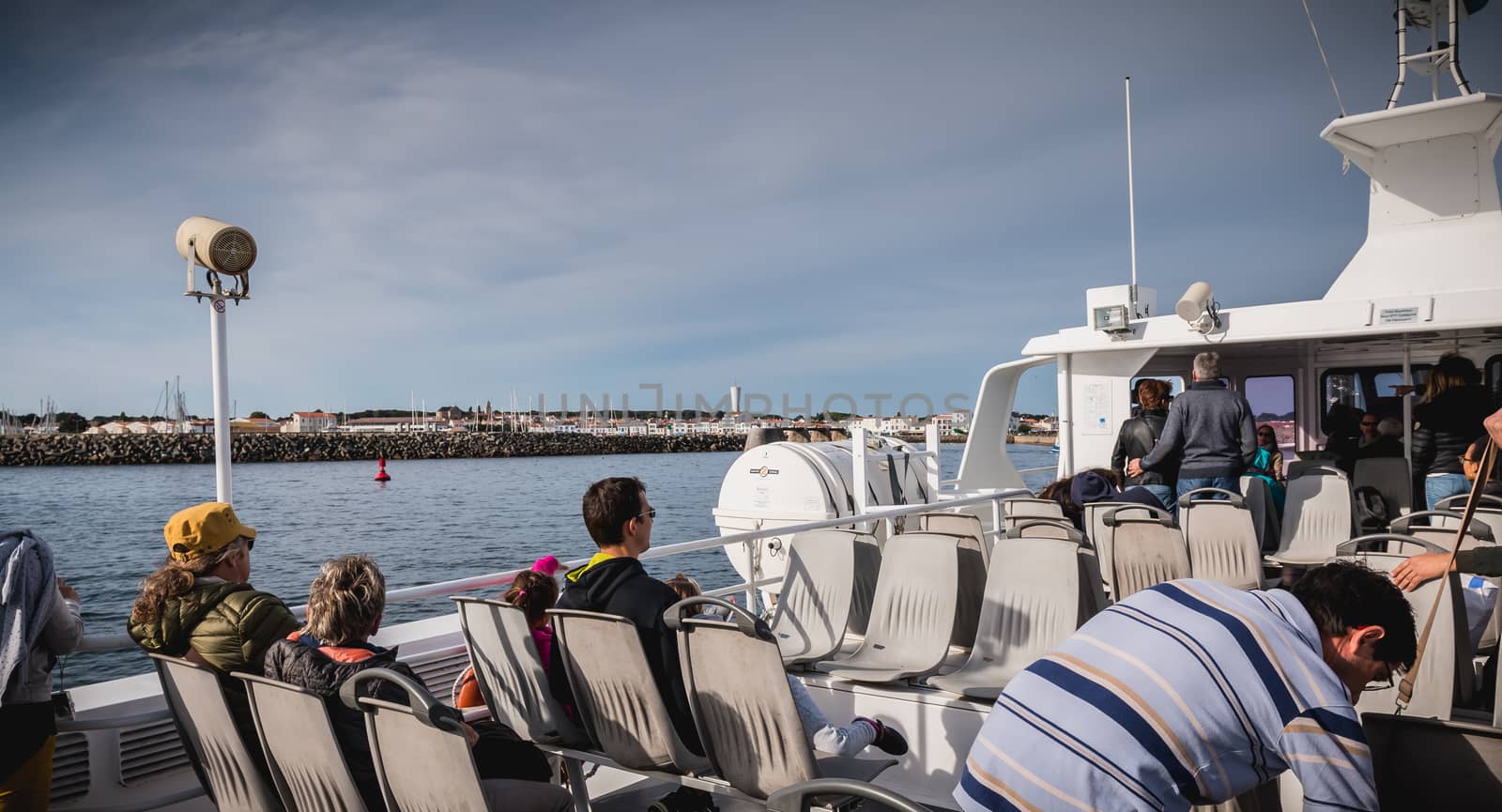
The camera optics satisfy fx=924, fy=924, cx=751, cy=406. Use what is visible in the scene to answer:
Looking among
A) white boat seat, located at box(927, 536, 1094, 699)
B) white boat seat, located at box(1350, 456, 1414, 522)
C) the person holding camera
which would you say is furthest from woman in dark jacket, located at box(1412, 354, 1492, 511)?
the person holding camera

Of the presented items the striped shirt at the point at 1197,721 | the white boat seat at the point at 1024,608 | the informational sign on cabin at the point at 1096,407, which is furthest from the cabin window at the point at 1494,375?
the striped shirt at the point at 1197,721

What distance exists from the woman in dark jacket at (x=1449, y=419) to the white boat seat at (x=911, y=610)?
4557 millimetres

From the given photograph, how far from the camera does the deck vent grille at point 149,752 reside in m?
3.38

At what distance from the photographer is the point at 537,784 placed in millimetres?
2689

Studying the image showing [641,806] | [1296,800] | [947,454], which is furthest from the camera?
[947,454]

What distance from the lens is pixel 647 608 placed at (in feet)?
9.73

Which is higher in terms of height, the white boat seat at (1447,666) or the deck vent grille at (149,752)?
the white boat seat at (1447,666)

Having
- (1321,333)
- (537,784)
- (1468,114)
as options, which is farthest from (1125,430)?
(537,784)

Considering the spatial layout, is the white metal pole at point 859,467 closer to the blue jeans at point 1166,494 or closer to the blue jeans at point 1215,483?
the blue jeans at point 1166,494

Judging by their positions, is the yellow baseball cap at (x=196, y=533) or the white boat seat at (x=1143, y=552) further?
the white boat seat at (x=1143, y=552)

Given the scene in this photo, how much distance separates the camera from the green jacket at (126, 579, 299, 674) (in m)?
2.88

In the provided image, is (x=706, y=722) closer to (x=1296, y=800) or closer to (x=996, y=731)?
(x=996, y=731)

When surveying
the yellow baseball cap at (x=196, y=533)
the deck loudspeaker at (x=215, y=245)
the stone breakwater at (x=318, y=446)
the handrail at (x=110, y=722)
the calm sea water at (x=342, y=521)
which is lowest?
the calm sea water at (x=342, y=521)

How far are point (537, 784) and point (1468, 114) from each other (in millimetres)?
10296
